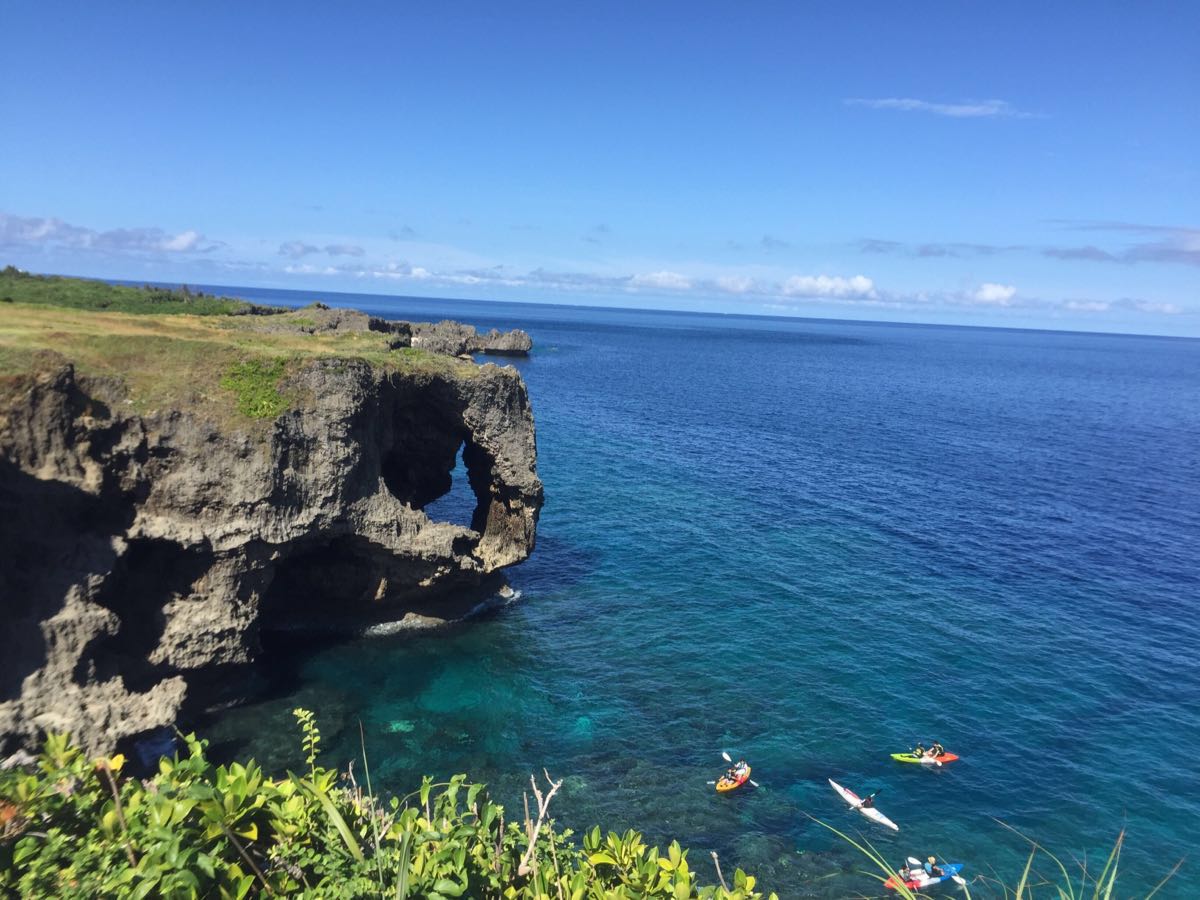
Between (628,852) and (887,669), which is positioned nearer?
(628,852)

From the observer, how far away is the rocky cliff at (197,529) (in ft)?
85.4

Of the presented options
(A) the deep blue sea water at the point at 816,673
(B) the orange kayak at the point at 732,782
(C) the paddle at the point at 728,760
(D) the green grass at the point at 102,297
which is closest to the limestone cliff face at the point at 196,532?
(A) the deep blue sea water at the point at 816,673

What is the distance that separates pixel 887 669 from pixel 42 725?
125 ft

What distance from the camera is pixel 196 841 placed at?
33.9ft

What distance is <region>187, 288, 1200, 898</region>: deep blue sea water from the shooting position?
29.2 metres

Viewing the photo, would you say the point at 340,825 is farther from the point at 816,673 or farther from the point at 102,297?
the point at 102,297

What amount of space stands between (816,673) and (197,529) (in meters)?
31.0

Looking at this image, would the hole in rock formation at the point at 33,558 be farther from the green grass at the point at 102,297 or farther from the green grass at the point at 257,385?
the green grass at the point at 102,297

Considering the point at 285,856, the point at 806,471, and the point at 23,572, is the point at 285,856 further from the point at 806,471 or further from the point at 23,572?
the point at 806,471

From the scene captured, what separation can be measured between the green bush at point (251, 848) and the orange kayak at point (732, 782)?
18.5 m

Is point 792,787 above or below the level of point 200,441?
below

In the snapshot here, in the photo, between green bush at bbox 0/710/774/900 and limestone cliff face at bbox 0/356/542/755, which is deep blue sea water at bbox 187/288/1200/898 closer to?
limestone cliff face at bbox 0/356/542/755

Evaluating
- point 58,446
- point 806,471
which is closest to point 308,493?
point 58,446

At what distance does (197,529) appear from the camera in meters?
30.7
